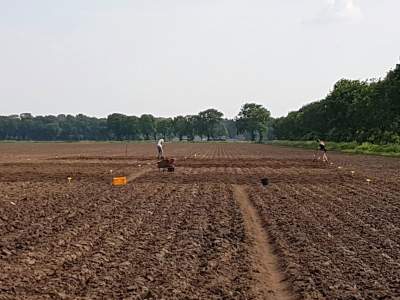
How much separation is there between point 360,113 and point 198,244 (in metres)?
72.3

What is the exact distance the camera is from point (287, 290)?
848 cm

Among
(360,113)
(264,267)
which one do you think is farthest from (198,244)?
(360,113)

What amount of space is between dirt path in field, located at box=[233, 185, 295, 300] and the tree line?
185 feet

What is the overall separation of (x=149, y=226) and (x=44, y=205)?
4.97 metres

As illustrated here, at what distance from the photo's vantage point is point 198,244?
11742 mm

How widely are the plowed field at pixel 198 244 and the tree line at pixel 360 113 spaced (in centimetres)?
4965

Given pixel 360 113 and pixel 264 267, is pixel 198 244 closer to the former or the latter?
pixel 264 267

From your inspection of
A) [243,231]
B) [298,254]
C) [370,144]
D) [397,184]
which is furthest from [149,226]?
[370,144]

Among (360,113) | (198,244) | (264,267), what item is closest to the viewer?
(264,267)

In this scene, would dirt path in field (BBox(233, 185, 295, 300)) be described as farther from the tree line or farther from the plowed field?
the tree line

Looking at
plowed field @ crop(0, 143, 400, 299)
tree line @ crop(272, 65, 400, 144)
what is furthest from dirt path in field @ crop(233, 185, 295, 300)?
tree line @ crop(272, 65, 400, 144)

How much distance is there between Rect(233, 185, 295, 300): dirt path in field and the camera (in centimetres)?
832

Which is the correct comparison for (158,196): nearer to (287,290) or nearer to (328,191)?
(328,191)

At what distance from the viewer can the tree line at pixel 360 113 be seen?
226ft
